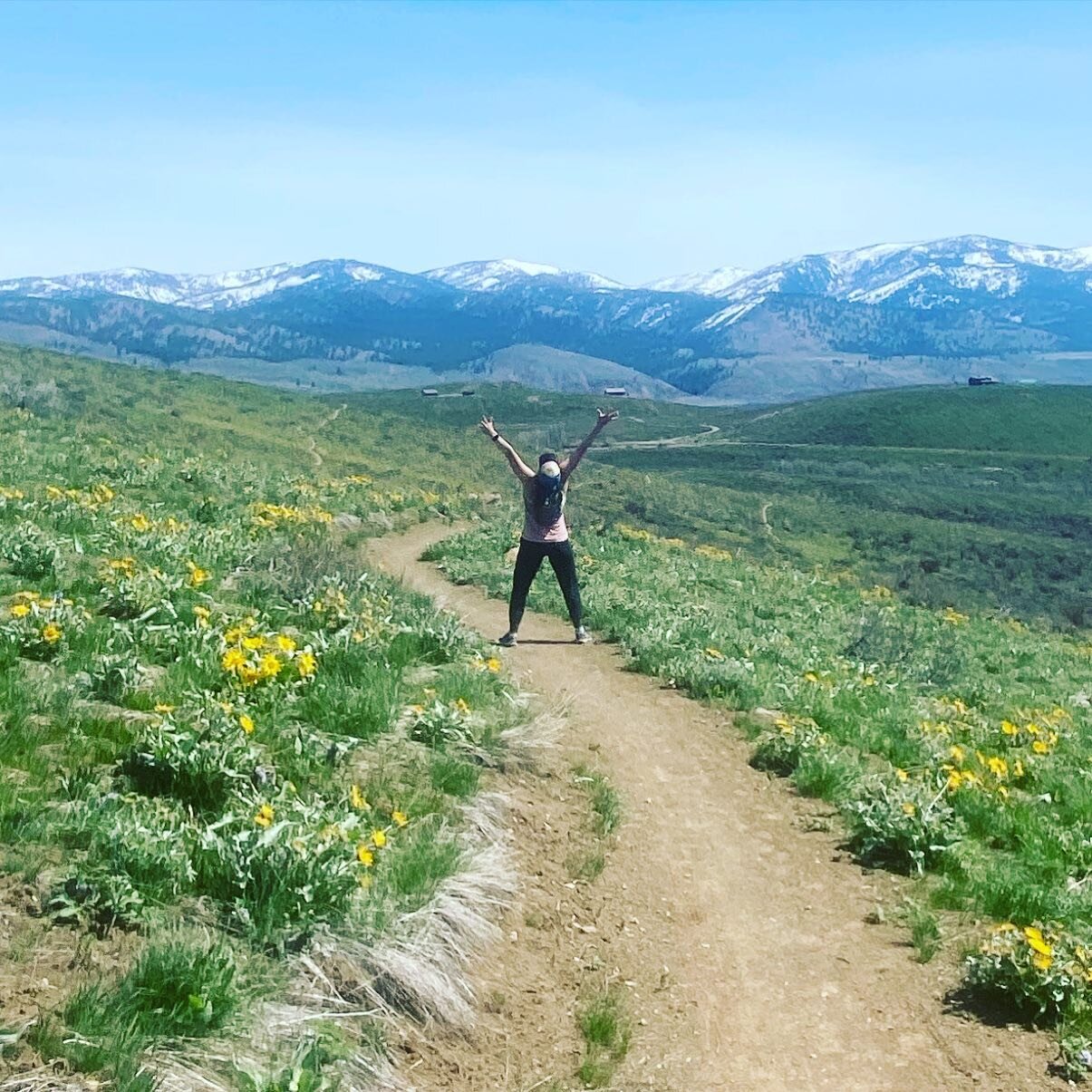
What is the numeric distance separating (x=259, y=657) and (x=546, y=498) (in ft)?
18.5

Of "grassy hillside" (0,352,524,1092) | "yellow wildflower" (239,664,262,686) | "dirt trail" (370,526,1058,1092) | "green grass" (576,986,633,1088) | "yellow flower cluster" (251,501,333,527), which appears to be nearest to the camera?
"grassy hillside" (0,352,524,1092)

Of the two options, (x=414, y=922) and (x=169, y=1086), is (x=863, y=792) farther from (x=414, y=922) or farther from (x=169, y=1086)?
(x=169, y=1086)

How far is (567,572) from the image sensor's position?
12.6 metres

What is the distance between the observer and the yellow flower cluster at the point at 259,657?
6793 mm

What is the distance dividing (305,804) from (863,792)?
15.0 ft

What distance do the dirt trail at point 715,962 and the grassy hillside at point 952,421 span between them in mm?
156805

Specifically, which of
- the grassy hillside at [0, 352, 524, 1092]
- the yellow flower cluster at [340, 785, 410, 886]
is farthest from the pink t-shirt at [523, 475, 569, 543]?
the yellow flower cluster at [340, 785, 410, 886]

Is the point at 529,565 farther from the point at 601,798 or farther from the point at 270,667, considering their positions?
the point at 270,667

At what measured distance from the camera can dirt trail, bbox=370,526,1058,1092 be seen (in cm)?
493

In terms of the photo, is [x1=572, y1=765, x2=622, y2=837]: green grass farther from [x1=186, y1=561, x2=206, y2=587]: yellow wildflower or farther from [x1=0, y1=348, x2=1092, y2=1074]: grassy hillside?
[x1=186, y1=561, x2=206, y2=587]: yellow wildflower

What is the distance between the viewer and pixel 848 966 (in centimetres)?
A: 600

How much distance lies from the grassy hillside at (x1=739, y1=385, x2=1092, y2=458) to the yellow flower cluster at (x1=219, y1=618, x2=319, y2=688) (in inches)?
6212

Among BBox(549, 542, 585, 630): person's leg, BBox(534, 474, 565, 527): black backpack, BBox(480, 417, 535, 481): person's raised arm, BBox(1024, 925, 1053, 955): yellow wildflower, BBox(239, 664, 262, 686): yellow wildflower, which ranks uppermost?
BBox(480, 417, 535, 481): person's raised arm

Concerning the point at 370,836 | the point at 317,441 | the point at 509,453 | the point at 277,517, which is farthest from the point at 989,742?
the point at 317,441
